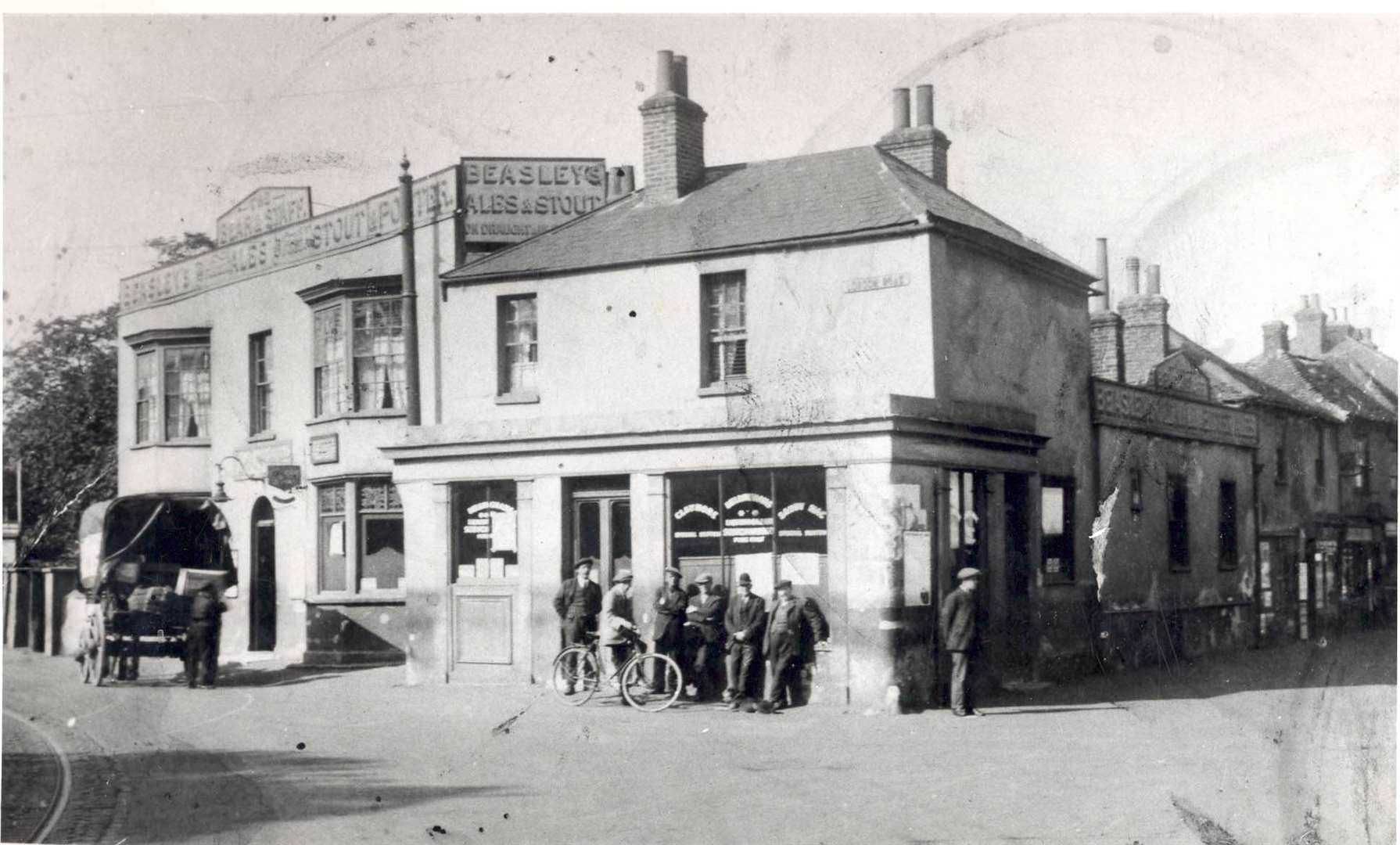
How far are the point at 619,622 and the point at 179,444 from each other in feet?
37.3

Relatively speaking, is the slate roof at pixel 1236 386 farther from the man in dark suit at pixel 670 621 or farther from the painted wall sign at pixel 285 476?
the painted wall sign at pixel 285 476

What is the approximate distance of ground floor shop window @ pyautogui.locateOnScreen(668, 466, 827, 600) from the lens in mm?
15766

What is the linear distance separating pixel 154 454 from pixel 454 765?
13985 mm

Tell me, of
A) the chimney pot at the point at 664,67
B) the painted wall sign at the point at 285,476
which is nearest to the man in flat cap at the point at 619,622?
the chimney pot at the point at 664,67

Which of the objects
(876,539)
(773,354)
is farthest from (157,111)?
(876,539)

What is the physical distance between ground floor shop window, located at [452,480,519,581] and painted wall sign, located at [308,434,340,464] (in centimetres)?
493

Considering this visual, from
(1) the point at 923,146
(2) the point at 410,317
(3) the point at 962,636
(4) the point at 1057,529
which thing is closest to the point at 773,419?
(3) the point at 962,636

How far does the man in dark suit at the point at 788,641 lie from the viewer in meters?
15.3

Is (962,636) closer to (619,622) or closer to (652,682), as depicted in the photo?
(652,682)

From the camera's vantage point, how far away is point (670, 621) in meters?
15.9

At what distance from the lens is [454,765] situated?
12141mm

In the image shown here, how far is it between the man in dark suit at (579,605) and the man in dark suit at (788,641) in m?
2.30

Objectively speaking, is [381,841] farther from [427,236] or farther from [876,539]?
[427,236]

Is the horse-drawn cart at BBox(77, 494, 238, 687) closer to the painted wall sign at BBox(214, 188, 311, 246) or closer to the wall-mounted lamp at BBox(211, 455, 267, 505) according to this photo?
the wall-mounted lamp at BBox(211, 455, 267, 505)
